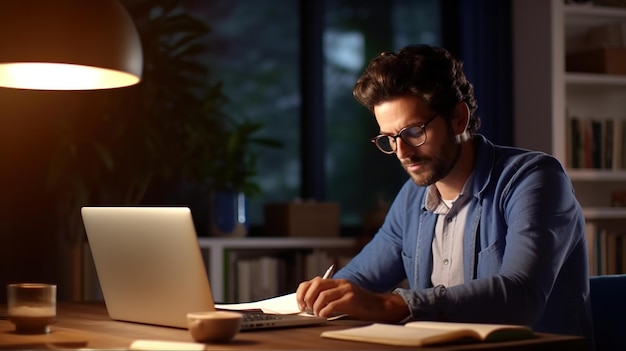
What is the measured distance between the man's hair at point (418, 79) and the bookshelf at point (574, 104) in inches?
72.2

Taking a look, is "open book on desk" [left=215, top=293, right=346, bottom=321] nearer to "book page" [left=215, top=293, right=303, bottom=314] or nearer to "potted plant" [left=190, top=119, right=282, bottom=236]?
"book page" [left=215, top=293, right=303, bottom=314]

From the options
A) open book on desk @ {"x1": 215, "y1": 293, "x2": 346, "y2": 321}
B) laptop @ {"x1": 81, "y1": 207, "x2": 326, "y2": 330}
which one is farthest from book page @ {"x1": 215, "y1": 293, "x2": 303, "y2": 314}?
laptop @ {"x1": 81, "y1": 207, "x2": 326, "y2": 330}

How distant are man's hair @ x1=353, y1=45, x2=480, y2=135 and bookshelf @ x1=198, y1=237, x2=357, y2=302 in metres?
1.86

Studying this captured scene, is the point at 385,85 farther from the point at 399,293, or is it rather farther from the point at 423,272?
the point at 399,293

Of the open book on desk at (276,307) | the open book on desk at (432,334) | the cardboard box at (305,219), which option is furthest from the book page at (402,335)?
the cardboard box at (305,219)

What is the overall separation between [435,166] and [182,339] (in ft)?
2.96

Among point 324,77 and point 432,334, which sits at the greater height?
point 324,77

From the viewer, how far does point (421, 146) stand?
2.27 meters

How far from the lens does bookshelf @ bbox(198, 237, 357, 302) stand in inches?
163

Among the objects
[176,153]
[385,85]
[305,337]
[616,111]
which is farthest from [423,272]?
[616,111]

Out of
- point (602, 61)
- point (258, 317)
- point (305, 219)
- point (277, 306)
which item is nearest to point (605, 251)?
point (602, 61)

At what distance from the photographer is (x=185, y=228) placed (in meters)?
1.65

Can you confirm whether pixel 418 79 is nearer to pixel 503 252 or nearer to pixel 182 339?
pixel 503 252

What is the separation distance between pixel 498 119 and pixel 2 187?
2.34m
